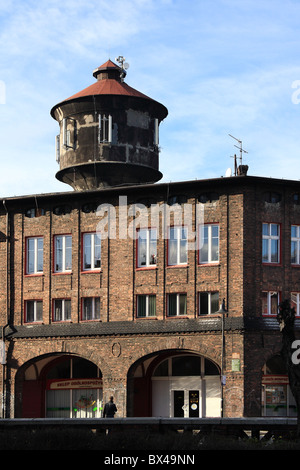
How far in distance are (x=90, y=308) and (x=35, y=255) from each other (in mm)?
4837

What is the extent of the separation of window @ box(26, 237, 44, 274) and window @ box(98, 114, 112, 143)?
330 inches

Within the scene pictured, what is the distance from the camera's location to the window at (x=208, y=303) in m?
47.2

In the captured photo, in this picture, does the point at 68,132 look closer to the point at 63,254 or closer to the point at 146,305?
the point at 63,254

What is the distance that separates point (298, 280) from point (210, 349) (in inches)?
240

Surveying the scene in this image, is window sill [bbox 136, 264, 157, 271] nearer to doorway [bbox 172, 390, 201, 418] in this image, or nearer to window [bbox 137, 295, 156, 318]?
window [bbox 137, 295, 156, 318]

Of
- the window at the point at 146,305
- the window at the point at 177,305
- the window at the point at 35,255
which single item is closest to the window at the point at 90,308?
the window at the point at 146,305

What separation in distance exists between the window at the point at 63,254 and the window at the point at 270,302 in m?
11.5

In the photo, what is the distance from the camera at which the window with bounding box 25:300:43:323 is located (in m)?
51.6

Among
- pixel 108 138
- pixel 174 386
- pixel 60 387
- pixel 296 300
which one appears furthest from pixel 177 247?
pixel 60 387

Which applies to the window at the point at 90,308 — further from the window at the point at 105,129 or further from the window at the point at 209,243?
the window at the point at 105,129

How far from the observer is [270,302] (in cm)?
4716
